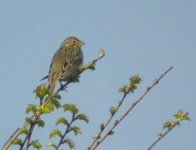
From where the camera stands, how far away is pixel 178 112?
16.0 feet

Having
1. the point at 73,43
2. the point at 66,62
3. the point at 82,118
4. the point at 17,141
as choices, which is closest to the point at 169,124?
the point at 82,118

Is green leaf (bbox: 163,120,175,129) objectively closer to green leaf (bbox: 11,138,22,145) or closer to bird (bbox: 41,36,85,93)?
green leaf (bbox: 11,138,22,145)

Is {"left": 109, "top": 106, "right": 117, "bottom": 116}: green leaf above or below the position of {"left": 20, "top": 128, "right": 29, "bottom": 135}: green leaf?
above

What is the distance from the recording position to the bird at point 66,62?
10847mm

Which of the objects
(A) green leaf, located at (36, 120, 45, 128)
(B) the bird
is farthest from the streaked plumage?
(A) green leaf, located at (36, 120, 45, 128)

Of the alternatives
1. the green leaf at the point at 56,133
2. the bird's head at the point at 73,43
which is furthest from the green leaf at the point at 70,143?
the bird's head at the point at 73,43

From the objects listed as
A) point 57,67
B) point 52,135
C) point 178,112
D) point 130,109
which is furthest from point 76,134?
point 57,67

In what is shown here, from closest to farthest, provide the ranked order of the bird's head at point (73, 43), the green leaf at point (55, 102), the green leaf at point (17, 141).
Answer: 1. the green leaf at point (17, 141)
2. the green leaf at point (55, 102)
3. the bird's head at point (73, 43)

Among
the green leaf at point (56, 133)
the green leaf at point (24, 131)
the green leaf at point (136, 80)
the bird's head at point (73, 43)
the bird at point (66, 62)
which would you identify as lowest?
the green leaf at point (24, 131)

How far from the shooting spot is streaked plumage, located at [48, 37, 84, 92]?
1085 cm

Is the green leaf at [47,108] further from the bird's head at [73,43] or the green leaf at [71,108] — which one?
the bird's head at [73,43]

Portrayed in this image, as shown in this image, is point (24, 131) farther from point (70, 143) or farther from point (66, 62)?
point (66, 62)

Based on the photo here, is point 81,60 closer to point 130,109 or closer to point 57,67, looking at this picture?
point 57,67

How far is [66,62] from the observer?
12.0 meters
